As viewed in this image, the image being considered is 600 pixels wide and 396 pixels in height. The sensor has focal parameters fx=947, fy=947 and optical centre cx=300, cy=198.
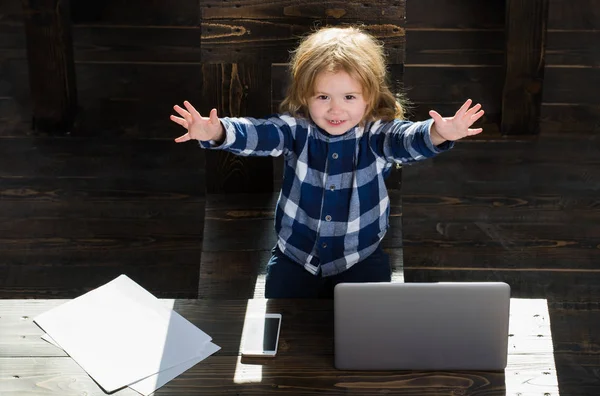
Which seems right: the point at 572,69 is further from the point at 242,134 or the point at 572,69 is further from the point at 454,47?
the point at 242,134

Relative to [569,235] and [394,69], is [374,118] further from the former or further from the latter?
[569,235]

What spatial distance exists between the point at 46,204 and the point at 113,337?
5.50 ft

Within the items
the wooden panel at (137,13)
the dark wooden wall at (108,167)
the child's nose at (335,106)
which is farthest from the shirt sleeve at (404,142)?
the wooden panel at (137,13)

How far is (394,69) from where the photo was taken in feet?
7.95

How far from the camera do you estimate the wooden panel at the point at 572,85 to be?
3.78 meters

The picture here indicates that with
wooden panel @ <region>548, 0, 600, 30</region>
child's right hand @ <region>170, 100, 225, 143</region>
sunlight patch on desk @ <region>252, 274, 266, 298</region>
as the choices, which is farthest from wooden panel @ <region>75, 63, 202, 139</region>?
child's right hand @ <region>170, 100, 225, 143</region>

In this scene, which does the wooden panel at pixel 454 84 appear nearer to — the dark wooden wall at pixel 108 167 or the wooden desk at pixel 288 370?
the dark wooden wall at pixel 108 167

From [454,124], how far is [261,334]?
567 mm

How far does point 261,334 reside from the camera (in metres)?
1.70

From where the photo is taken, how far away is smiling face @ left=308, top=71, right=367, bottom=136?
1.99m

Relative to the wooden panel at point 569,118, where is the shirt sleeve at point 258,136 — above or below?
above

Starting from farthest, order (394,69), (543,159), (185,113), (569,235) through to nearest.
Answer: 1. (543,159)
2. (569,235)
3. (394,69)
4. (185,113)

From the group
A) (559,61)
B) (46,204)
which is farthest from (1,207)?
(559,61)

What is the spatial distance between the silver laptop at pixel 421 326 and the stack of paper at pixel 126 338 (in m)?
0.26
